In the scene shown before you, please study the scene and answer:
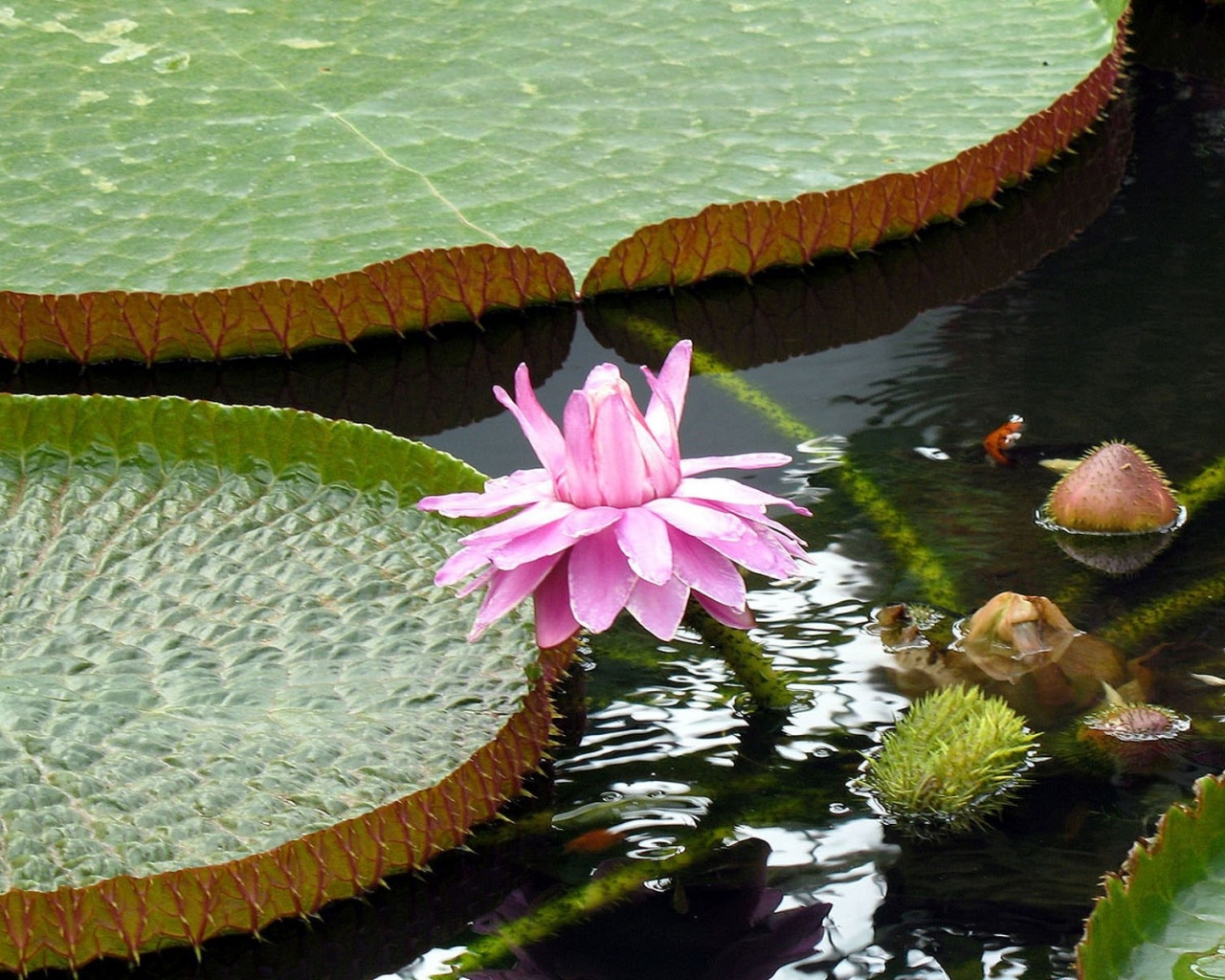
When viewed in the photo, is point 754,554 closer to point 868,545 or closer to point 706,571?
point 706,571

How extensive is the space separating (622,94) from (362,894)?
1.55m

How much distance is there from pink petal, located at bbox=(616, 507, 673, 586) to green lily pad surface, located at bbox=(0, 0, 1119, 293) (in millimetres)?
1011

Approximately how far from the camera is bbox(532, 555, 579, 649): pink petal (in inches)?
44.7

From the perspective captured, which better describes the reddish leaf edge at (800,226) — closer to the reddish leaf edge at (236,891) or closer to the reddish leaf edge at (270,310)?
the reddish leaf edge at (270,310)

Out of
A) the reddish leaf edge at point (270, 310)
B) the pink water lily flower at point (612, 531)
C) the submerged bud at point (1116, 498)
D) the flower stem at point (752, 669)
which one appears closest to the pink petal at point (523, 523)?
the pink water lily flower at point (612, 531)

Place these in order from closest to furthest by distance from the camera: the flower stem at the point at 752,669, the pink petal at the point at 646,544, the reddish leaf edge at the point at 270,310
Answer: the pink petal at the point at 646,544 → the flower stem at the point at 752,669 → the reddish leaf edge at the point at 270,310

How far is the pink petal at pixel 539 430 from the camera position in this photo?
1139 millimetres

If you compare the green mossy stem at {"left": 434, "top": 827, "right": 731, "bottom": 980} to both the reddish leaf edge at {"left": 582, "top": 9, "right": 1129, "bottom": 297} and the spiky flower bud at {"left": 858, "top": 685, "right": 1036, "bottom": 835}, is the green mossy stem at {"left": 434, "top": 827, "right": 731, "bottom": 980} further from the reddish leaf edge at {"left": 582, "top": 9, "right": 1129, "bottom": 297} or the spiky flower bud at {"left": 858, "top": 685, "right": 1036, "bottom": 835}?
the reddish leaf edge at {"left": 582, "top": 9, "right": 1129, "bottom": 297}

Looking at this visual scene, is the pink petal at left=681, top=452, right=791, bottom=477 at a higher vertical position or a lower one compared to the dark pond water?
higher

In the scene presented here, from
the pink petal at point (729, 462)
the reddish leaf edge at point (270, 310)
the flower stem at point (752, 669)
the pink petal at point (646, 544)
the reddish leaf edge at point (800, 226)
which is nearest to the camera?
the pink petal at point (646, 544)

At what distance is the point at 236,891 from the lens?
1.11 m

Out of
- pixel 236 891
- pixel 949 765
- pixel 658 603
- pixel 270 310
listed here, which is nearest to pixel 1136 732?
pixel 949 765

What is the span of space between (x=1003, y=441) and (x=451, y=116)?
1.05 m

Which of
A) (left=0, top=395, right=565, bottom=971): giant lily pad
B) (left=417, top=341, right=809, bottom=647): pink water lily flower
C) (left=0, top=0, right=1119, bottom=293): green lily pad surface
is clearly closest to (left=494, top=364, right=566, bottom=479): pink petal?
(left=417, top=341, right=809, bottom=647): pink water lily flower
